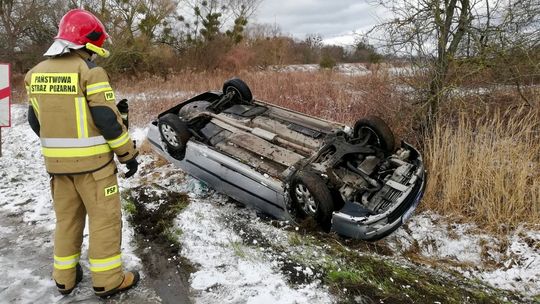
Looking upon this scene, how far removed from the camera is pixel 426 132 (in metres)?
5.34

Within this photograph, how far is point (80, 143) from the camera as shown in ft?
8.51

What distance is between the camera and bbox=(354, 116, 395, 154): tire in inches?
166

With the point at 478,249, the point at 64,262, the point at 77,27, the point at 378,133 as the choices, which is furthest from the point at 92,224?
the point at 478,249

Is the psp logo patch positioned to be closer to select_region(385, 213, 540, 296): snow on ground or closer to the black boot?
the black boot

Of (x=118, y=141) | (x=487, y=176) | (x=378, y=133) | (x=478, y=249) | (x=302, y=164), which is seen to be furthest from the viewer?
(x=378, y=133)

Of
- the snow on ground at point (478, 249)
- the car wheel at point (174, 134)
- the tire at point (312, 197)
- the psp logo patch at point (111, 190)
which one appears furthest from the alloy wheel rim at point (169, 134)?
the snow on ground at point (478, 249)

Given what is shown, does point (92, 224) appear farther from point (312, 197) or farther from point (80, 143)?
point (312, 197)

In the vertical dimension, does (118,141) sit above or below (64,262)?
above

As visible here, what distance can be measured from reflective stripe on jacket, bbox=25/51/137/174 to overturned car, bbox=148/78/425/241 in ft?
5.26

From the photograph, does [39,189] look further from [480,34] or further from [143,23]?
[143,23]

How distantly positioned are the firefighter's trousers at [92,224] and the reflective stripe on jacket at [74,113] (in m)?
0.12

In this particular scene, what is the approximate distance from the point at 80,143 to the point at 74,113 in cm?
20

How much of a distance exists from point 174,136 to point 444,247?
3189 mm

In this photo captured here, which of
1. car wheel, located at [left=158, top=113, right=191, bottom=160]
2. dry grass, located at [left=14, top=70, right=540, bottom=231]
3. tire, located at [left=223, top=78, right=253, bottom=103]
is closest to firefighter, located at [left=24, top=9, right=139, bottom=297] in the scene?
car wheel, located at [left=158, top=113, right=191, bottom=160]
